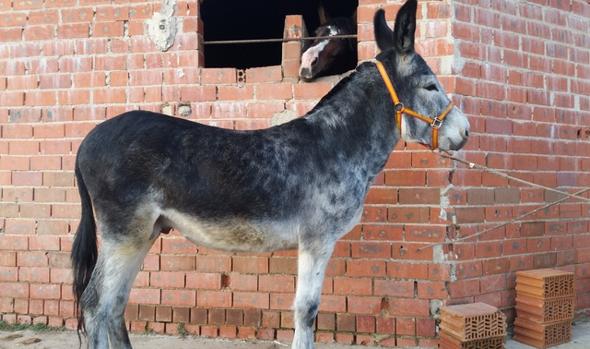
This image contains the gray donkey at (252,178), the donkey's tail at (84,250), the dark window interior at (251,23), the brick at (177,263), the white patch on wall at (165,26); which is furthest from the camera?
the dark window interior at (251,23)

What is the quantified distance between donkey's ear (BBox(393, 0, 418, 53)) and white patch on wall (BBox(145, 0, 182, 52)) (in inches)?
82.5

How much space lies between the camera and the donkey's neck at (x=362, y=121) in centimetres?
308

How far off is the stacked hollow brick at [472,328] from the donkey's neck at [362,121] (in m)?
1.30

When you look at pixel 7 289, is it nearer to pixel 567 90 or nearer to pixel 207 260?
pixel 207 260

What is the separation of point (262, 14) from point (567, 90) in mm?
4595

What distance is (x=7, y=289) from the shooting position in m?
4.41

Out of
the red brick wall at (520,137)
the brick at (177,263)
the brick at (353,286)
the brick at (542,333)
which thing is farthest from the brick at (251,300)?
the brick at (542,333)

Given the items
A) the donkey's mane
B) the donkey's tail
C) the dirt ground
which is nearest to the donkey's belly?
the donkey's tail

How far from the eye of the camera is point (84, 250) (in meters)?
3.05

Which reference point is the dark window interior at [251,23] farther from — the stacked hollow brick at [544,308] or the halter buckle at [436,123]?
the stacked hollow brick at [544,308]

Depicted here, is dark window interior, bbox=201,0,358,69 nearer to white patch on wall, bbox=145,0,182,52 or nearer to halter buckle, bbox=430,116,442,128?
white patch on wall, bbox=145,0,182,52

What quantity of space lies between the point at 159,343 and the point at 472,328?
2.43 m

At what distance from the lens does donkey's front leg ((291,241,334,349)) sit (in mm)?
2896

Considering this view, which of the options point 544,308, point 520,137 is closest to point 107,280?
point 544,308
